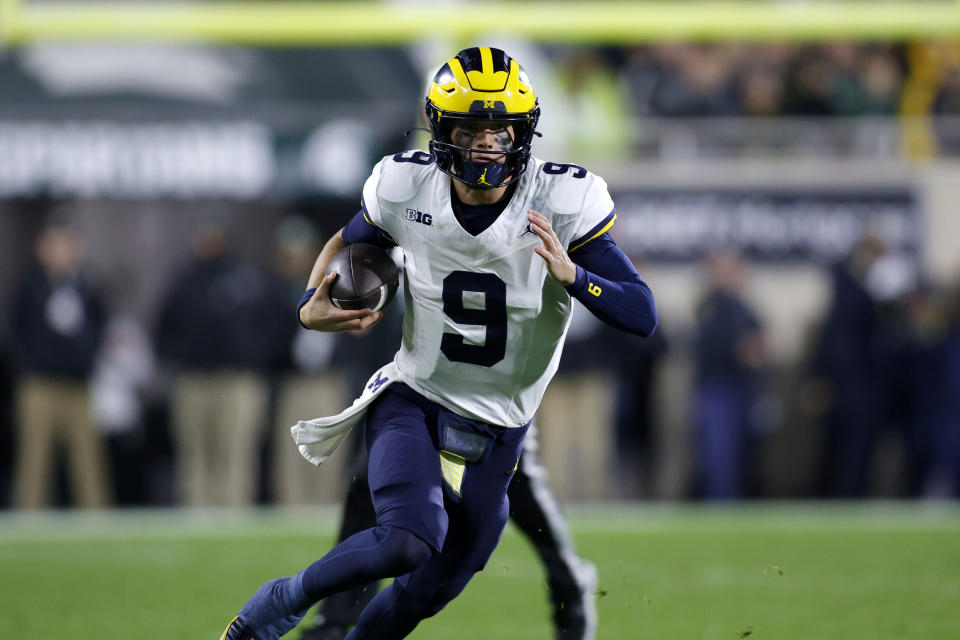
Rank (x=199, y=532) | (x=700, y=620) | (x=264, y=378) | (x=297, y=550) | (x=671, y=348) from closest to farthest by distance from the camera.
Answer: (x=700, y=620) → (x=297, y=550) → (x=199, y=532) → (x=264, y=378) → (x=671, y=348)

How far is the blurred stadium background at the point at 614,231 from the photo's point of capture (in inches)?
364

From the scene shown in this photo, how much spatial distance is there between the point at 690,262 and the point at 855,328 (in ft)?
4.46

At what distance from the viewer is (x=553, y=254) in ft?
11.4

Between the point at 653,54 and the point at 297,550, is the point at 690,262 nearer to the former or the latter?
the point at 653,54

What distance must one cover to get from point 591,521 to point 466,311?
17.1 feet

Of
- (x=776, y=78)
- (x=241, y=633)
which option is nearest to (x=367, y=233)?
(x=241, y=633)

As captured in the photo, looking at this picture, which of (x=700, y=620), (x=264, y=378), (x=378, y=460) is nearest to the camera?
(x=378, y=460)

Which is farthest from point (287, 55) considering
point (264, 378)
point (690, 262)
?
point (690, 262)

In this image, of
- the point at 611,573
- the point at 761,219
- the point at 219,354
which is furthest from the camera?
the point at 761,219

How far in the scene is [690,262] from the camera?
10523mm

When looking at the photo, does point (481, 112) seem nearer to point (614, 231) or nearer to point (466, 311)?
point (466, 311)

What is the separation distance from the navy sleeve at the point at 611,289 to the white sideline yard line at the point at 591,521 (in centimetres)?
460

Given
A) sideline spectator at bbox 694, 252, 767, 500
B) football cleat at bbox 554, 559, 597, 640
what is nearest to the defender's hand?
football cleat at bbox 554, 559, 597, 640

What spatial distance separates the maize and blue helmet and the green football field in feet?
4.12
